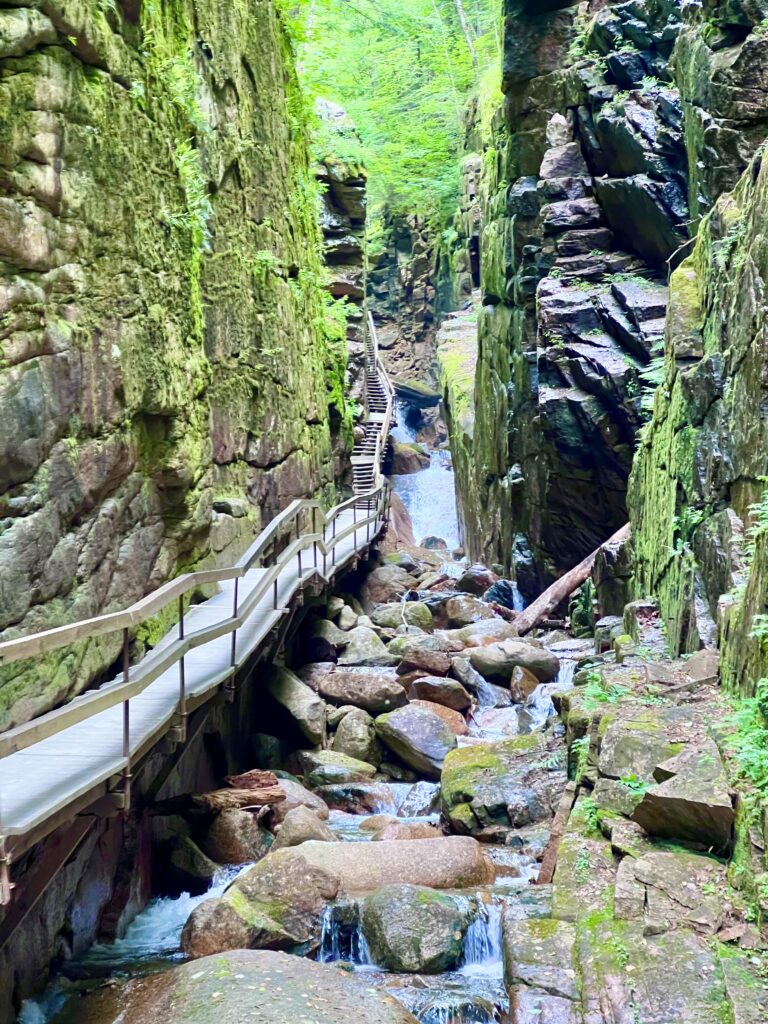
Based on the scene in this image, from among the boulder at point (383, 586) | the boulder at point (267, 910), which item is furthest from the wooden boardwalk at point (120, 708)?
the boulder at point (383, 586)

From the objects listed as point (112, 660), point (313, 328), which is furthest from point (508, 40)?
point (112, 660)

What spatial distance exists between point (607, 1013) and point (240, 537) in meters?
8.59

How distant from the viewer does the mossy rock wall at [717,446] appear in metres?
7.54

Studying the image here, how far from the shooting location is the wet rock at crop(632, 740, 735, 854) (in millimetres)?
5035

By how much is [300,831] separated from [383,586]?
12.8 metres

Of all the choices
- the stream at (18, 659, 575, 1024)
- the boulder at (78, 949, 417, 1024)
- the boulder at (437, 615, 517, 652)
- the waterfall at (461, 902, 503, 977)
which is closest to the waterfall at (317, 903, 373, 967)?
the stream at (18, 659, 575, 1024)

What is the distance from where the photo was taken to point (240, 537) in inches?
472

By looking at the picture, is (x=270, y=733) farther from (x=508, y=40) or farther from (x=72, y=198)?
(x=508, y=40)

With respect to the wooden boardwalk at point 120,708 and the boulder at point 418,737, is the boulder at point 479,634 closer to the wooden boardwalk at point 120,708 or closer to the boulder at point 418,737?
the boulder at point 418,737

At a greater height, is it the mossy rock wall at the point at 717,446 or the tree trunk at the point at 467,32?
the tree trunk at the point at 467,32

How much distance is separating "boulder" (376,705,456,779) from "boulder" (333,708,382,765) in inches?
4.9

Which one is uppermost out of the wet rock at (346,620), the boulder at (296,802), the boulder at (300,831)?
the boulder at (300,831)

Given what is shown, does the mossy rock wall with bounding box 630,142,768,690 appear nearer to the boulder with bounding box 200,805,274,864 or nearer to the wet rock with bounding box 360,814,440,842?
the wet rock with bounding box 360,814,440,842

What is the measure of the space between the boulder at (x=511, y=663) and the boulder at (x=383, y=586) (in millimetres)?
6465
